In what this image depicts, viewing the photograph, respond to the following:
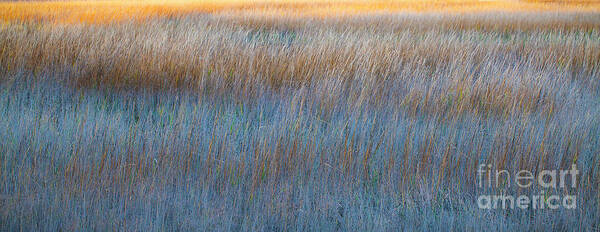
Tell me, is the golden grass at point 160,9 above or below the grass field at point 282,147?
above

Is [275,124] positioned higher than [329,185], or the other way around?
[275,124]

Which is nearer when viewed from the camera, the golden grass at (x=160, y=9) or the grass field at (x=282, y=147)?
the grass field at (x=282, y=147)

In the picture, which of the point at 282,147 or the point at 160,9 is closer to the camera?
the point at 282,147

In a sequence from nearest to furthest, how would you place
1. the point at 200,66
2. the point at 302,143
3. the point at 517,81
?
the point at 302,143 < the point at 517,81 < the point at 200,66

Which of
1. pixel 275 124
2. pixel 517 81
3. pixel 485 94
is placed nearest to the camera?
pixel 275 124

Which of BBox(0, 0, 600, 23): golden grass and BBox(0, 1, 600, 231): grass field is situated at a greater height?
BBox(0, 0, 600, 23): golden grass

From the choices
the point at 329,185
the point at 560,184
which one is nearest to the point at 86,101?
the point at 329,185

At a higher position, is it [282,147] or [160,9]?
[160,9]

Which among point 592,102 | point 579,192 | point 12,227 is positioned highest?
point 592,102

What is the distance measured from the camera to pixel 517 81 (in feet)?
11.9

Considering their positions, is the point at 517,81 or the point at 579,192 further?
the point at 517,81

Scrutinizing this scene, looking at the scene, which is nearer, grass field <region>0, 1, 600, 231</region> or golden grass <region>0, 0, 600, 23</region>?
grass field <region>0, 1, 600, 231</region>

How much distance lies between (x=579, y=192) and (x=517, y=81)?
168cm

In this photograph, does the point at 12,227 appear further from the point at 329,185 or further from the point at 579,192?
the point at 579,192
